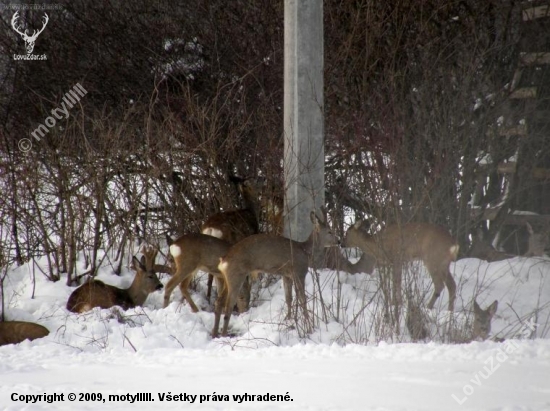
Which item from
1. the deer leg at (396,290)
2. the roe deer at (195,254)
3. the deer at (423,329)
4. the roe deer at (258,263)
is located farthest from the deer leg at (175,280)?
the deer at (423,329)

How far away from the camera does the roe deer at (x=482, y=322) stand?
7.02 metres

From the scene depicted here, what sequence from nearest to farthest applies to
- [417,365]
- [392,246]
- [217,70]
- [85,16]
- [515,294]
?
[417,365] → [392,246] → [515,294] → [217,70] → [85,16]

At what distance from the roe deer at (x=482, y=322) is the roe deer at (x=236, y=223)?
2504mm

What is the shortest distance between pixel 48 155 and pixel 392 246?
3.90m

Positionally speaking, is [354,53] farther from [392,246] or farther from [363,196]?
[392,246]

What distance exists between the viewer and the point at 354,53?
32.5 ft

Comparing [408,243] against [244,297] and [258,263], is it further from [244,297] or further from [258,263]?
[244,297]

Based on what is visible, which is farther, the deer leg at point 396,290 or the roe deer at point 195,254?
the roe deer at point 195,254

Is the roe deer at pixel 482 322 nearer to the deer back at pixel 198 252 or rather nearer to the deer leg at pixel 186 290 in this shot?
the deer back at pixel 198 252

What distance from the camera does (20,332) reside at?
7.56 metres

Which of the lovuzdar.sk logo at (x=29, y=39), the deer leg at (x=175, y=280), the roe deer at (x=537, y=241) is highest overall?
the lovuzdar.sk logo at (x=29, y=39)

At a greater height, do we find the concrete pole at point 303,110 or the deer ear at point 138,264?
the concrete pole at point 303,110

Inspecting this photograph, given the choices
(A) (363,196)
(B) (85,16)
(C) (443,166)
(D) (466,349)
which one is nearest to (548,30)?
(C) (443,166)

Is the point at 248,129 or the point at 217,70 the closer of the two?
the point at 248,129
